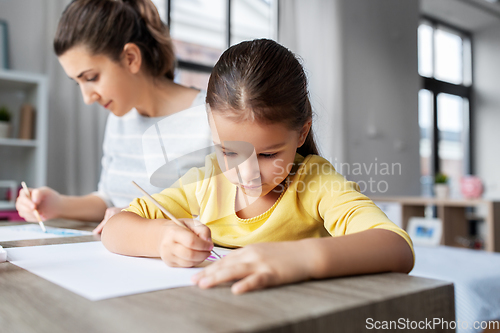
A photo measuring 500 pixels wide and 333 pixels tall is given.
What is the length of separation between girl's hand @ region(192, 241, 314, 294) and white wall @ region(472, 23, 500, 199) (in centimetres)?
502

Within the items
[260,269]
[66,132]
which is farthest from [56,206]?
[66,132]

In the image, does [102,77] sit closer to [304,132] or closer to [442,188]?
[304,132]

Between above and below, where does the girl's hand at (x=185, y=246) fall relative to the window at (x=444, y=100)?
below

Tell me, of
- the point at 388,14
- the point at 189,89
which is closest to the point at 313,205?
the point at 189,89

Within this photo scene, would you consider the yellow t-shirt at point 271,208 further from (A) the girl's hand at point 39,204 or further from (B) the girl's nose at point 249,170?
(A) the girl's hand at point 39,204

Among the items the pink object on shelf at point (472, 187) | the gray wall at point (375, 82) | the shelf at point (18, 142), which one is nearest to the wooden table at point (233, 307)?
the shelf at point (18, 142)

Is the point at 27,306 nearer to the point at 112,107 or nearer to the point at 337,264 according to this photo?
the point at 337,264

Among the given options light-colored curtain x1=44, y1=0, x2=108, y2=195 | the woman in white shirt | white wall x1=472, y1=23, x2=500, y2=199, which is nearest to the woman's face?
the woman in white shirt

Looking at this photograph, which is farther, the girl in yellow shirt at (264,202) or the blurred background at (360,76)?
the blurred background at (360,76)

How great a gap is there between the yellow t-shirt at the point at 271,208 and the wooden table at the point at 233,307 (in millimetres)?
231

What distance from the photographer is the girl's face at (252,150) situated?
584 mm

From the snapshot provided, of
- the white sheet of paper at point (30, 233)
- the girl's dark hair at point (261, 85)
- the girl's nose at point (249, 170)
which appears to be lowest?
the white sheet of paper at point (30, 233)

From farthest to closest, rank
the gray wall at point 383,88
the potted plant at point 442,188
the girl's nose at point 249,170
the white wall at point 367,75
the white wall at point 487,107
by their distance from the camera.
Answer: the white wall at point 487,107 → the gray wall at point 383,88 → the white wall at point 367,75 → the potted plant at point 442,188 → the girl's nose at point 249,170

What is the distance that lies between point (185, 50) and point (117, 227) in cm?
265
